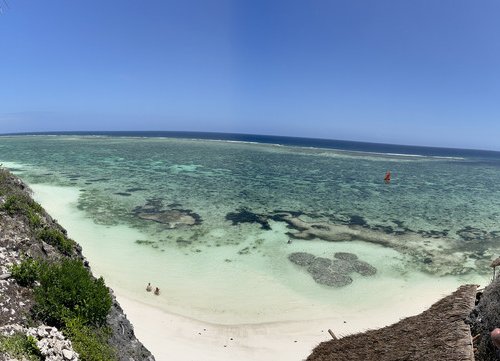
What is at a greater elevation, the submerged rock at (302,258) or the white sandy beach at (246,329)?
the submerged rock at (302,258)

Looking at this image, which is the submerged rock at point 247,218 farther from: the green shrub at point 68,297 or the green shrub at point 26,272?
the green shrub at point 26,272

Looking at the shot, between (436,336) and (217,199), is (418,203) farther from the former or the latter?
(436,336)

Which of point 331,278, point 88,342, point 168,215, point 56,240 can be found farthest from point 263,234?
point 88,342

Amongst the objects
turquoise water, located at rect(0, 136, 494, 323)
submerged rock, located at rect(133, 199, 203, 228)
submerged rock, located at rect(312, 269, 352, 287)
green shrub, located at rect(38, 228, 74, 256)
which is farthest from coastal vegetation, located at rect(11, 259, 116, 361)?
submerged rock, located at rect(133, 199, 203, 228)

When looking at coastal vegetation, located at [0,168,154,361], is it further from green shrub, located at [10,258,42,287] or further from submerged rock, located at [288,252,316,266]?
submerged rock, located at [288,252,316,266]

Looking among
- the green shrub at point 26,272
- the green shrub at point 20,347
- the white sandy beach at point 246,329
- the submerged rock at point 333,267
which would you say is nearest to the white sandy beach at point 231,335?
the white sandy beach at point 246,329

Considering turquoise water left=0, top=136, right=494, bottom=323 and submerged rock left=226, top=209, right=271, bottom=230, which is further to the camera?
submerged rock left=226, top=209, right=271, bottom=230
